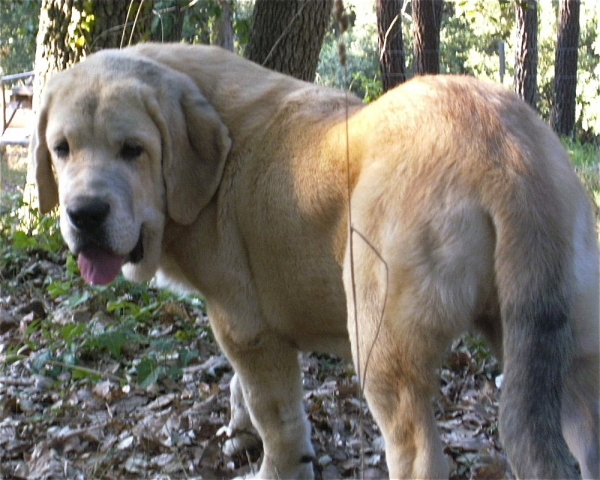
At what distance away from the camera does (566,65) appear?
1631cm

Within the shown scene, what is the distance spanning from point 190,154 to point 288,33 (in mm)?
3830

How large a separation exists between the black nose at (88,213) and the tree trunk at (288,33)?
3988mm

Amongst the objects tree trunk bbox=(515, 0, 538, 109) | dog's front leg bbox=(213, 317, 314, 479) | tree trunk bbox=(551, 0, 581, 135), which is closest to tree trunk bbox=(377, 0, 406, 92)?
tree trunk bbox=(515, 0, 538, 109)

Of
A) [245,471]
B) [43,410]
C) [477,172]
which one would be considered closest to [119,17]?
[43,410]

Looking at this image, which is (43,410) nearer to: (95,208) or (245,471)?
(245,471)

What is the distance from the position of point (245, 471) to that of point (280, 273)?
4.46ft

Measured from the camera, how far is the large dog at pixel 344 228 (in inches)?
110

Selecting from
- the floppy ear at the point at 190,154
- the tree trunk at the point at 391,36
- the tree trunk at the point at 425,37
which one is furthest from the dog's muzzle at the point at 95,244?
the tree trunk at the point at 425,37

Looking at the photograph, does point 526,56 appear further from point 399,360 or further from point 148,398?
point 399,360

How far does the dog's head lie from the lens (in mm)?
3682

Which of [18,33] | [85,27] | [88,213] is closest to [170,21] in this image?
[85,27]

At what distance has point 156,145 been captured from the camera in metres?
3.81

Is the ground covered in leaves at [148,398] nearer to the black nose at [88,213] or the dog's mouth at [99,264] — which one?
the dog's mouth at [99,264]

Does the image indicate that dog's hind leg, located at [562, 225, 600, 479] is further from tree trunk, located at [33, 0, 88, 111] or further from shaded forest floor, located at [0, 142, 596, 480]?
tree trunk, located at [33, 0, 88, 111]
